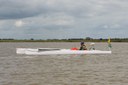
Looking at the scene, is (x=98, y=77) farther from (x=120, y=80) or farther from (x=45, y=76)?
(x=45, y=76)

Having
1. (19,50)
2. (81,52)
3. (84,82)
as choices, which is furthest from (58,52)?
(84,82)

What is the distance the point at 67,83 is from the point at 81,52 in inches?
998

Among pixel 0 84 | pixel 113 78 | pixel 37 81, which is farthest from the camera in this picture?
pixel 113 78

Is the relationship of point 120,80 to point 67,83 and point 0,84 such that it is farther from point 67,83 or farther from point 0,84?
point 0,84

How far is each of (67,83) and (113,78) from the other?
4.02 metres

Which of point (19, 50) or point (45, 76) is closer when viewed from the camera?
point (45, 76)

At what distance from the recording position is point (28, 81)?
898 inches

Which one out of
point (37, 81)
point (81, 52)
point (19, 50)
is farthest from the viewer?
point (19, 50)

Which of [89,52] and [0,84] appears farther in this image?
[89,52]

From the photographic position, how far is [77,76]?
25422 mm

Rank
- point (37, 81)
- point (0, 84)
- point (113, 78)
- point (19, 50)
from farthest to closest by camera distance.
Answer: point (19, 50), point (113, 78), point (37, 81), point (0, 84)

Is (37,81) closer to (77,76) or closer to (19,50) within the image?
(77,76)

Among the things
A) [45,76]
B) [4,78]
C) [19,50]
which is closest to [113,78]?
[45,76]

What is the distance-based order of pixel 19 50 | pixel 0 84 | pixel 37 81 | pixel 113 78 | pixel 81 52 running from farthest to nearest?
pixel 19 50 < pixel 81 52 < pixel 113 78 < pixel 37 81 < pixel 0 84
